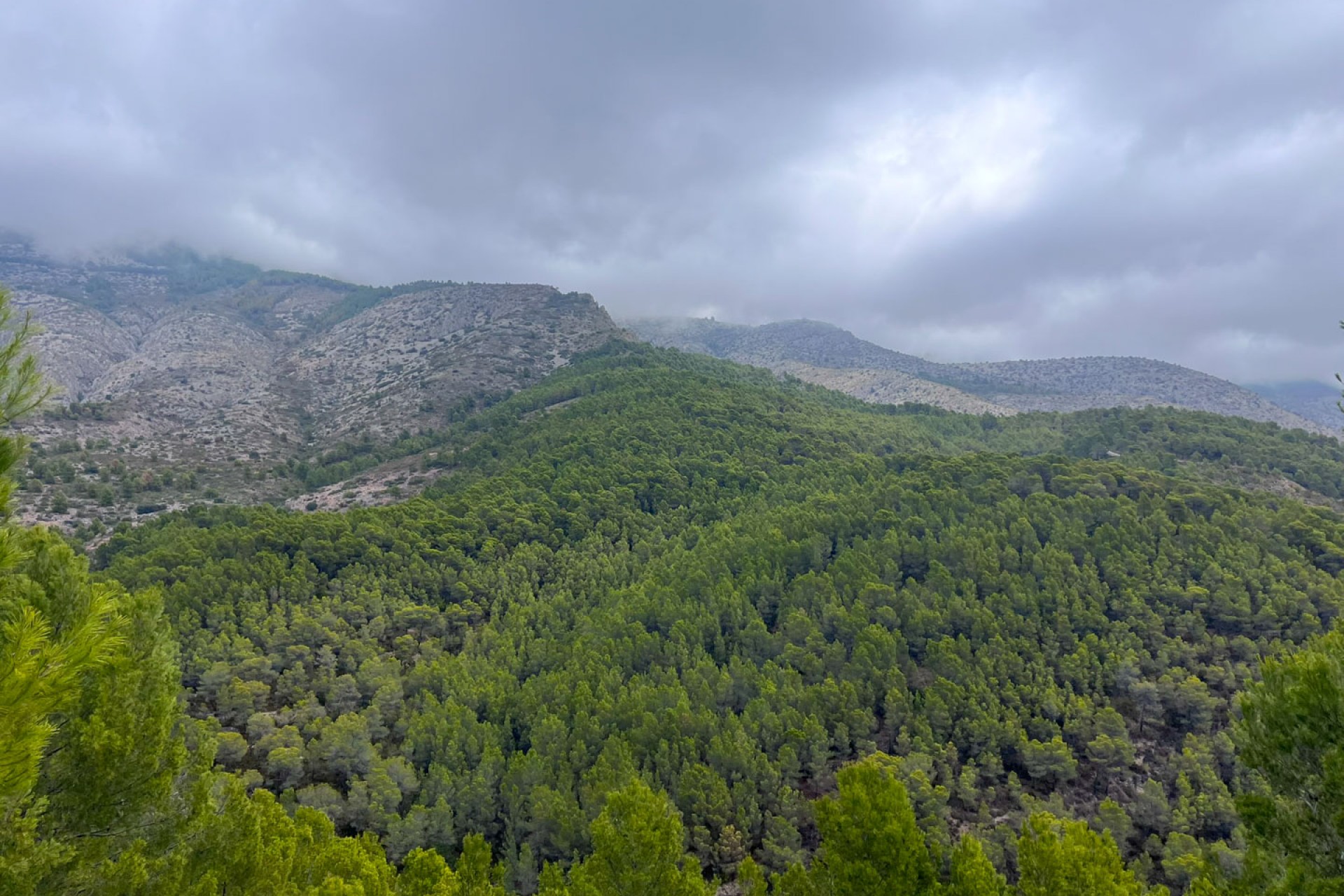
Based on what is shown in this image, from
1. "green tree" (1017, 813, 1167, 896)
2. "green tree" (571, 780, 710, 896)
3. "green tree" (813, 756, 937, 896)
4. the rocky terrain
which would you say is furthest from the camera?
the rocky terrain

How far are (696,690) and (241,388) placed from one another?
157m

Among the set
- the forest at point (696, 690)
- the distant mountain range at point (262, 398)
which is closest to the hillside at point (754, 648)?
the forest at point (696, 690)

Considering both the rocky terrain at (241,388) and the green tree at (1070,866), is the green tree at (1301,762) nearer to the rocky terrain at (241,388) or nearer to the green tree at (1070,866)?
the green tree at (1070,866)

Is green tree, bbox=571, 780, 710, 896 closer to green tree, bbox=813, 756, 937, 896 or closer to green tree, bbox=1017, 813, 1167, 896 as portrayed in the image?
green tree, bbox=813, 756, 937, 896

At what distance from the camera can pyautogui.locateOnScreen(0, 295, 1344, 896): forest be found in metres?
11.7

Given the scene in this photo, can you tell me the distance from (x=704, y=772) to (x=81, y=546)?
72335mm

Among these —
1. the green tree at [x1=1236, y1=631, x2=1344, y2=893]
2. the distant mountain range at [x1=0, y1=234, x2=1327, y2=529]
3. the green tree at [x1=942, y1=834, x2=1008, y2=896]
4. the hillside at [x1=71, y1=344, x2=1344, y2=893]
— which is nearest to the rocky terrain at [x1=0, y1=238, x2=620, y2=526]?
the distant mountain range at [x1=0, y1=234, x2=1327, y2=529]

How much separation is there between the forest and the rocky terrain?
23.5 meters

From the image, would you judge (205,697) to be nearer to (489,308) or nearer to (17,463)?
(17,463)

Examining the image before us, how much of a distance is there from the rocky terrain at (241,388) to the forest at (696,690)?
2350 centimetres

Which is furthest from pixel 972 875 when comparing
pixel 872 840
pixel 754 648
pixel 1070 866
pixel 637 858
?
pixel 754 648

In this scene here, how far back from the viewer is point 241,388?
150 metres

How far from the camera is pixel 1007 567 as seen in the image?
5338 cm

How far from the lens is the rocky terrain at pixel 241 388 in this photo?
3597 inches
